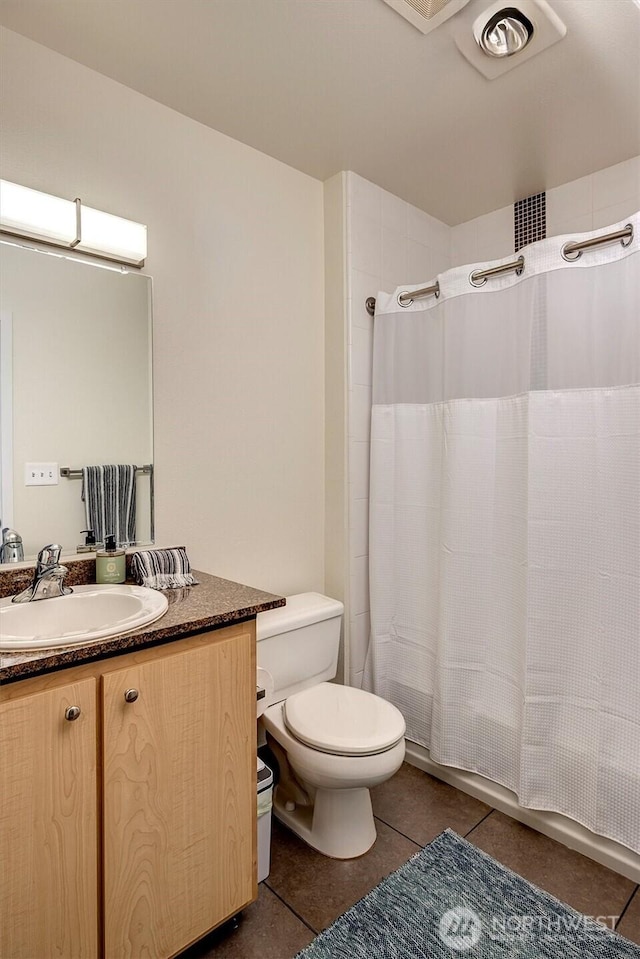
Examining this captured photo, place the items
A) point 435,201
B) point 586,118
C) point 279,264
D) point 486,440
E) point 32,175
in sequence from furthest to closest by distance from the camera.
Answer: point 435,201 → point 279,264 → point 486,440 → point 586,118 → point 32,175

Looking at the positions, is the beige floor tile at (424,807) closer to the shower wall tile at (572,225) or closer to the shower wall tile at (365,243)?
the shower wall tile at (365,243)

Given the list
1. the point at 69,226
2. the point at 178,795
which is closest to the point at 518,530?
the point at 178,795

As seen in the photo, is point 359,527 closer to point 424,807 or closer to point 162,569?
point 162,569

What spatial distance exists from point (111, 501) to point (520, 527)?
1.39 m

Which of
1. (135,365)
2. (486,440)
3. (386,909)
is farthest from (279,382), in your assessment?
(386,909)

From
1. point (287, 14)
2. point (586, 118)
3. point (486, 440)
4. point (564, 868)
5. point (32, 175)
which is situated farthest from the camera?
point (486, 440)

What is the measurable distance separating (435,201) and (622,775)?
2.37 meters

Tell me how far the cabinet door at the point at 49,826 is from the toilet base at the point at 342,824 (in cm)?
77

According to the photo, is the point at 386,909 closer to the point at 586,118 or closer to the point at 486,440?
the point at 486,440

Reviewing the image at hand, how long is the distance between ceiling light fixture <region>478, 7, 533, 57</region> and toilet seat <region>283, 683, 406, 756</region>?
201 cm

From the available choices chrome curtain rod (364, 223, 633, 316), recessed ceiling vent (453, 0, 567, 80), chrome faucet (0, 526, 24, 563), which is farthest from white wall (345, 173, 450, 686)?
chrome faucet (0, 526, 24, 563)

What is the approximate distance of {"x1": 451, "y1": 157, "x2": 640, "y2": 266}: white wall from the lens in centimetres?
215

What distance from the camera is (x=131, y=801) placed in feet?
3.89

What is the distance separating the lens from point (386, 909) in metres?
1.51
